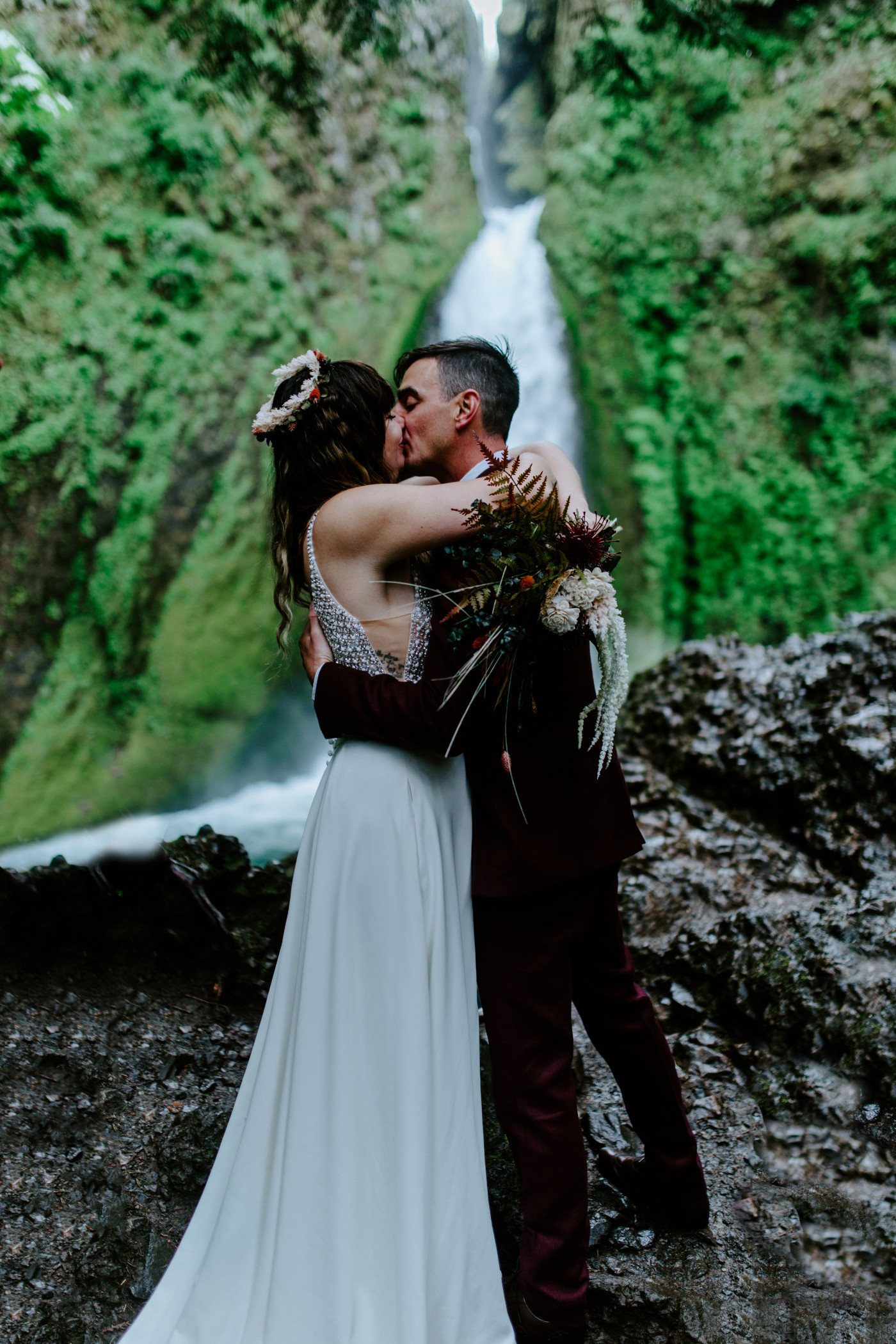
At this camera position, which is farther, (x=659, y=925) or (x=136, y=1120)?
(x=659, y=925)

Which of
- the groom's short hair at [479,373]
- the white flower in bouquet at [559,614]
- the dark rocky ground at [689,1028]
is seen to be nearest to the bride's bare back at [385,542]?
the groom's short hair at [479,373]

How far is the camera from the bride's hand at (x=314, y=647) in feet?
7.38

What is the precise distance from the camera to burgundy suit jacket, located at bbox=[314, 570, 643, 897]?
6.72 ft

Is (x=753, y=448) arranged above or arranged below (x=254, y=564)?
above

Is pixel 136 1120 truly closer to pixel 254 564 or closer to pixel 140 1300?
pixel 140 1300

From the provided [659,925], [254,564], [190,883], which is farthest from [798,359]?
[190,883]

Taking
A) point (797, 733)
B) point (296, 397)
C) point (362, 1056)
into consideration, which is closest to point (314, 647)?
point (296, 397)

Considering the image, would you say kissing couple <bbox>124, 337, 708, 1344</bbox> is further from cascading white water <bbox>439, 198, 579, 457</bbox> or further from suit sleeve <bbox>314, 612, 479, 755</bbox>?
cascading white water <bbox>439, 198, 579, 457</bbox>

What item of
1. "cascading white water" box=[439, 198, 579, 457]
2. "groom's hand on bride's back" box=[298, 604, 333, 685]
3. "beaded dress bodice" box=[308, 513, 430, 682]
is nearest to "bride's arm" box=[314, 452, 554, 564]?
"beaded dress bodice" box=[308, 513, 430, 682]

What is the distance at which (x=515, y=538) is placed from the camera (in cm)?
195

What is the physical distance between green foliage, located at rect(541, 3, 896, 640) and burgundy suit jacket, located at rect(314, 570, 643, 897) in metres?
6.54

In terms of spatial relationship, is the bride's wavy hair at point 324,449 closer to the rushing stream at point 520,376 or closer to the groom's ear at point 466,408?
the groom's ear at point 466,408

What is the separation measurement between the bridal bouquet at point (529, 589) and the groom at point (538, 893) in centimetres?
9

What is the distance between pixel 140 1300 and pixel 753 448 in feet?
28.3
